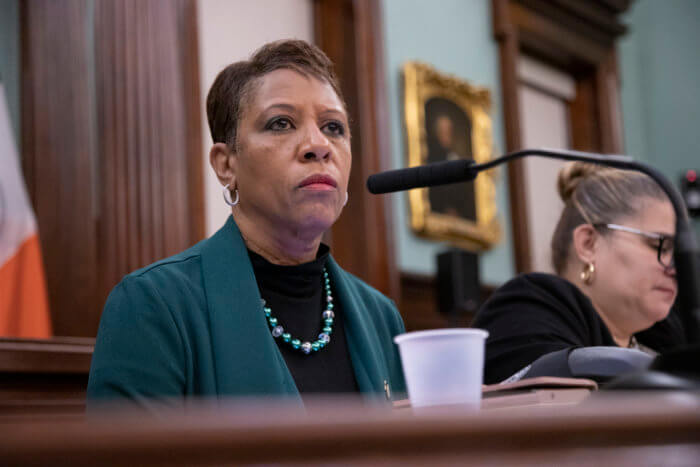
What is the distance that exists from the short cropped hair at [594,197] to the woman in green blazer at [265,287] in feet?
2.29

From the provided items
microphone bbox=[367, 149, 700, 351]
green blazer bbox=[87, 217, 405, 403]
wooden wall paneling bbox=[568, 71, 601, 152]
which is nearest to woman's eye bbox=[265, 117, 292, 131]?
green blazer bbox=[87, 217, 405, 403]

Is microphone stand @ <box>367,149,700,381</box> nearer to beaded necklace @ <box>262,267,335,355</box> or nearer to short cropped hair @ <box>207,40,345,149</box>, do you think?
beaded necklace @ <box>262,267,335,355</box>

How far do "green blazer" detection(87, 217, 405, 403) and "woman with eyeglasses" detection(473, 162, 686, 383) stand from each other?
1.40 feet

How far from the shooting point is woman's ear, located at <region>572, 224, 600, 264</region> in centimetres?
254

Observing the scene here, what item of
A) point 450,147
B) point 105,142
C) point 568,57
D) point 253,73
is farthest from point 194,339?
point 568,57

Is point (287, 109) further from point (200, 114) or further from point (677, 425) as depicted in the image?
point (200, 114)

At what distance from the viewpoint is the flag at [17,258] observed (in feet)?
11.0

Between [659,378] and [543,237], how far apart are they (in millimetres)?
5938

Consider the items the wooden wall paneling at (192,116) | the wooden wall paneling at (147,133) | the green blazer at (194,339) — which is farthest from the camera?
the wooden wall paneling at (192,116)

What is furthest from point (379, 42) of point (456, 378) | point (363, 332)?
point (456, 378)

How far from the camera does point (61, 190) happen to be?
12.1 ft

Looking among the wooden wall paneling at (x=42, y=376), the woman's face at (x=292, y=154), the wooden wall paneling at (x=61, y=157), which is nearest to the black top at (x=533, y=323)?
the woman's face at (x=292, y=154)

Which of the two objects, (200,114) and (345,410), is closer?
(345,410)

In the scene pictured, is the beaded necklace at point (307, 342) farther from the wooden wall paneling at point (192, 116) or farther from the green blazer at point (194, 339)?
the wooden wall paneling at point (192, 116)
